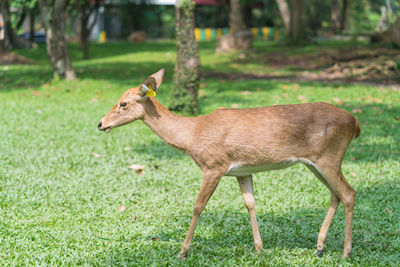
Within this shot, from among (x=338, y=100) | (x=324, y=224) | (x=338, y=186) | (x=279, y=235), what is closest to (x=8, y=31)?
(x=338, y=100)

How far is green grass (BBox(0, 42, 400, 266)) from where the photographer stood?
463 centimetres

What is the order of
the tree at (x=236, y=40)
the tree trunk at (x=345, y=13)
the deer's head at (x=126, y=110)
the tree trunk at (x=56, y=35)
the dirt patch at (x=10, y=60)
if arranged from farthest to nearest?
the tree trunk at (x=345, y=13) → the tree at (x=236, y=40) → the dirt patch at (x=10, y=60) → the tree trunk at (x=56, y=35) → the deer's head at (x=126, y=110)

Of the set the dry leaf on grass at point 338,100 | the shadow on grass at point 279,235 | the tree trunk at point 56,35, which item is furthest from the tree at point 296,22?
the shadow on grass at point 279,235

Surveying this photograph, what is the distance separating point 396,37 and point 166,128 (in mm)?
16815

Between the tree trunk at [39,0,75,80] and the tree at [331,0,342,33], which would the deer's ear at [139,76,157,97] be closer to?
the tree trunk at [39,0,75,80]

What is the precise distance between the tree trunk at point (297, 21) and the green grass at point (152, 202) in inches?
589

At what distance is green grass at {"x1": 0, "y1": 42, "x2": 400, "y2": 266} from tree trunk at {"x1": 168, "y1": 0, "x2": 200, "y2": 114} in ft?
3.64

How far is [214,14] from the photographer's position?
46781 mm

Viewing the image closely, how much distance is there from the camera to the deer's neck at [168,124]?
14.5 feet

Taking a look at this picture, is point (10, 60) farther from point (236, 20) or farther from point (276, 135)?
point (276, 135)

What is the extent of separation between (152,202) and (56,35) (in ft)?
34.3

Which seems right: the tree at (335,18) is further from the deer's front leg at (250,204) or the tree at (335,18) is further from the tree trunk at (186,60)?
the deer's front leg at (250,204)

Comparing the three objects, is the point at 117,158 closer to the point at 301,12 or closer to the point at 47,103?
the point at 47,103

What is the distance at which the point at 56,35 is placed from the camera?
596 inches
